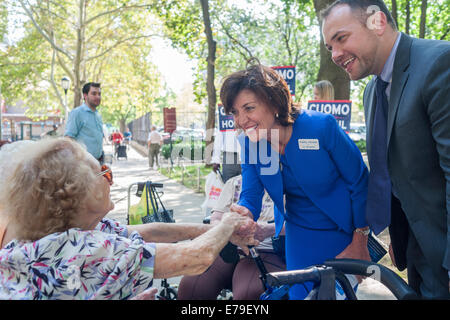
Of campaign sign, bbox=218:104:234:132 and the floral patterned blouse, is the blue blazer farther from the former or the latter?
campaign sign, bbox=218:104:234:132

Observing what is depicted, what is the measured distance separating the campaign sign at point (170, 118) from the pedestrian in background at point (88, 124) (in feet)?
36.9

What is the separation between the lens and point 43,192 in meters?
1.48

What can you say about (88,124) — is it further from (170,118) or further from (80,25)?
(80,25)

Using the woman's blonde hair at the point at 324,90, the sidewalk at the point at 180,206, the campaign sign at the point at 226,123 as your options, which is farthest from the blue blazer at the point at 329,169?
the campaign sign at the point at 226,123

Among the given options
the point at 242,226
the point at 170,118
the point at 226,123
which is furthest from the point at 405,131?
the point at 170,118

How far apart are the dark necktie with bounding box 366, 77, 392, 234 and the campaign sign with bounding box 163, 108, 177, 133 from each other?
658 inches

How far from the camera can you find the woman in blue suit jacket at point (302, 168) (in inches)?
76.2

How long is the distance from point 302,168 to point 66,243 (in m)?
1.12

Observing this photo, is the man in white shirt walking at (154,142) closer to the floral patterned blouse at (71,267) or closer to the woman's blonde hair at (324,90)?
the woman's blonde hair at (324,90)

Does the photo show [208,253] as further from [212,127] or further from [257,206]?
[212,127]

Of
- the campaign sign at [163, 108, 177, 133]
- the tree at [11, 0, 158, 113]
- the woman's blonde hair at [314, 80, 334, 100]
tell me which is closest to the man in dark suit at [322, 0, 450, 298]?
the woman's blonde hair at [314, 80, 334, 100]

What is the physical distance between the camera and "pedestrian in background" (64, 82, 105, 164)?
6.46m

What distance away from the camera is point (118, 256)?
1469mm
